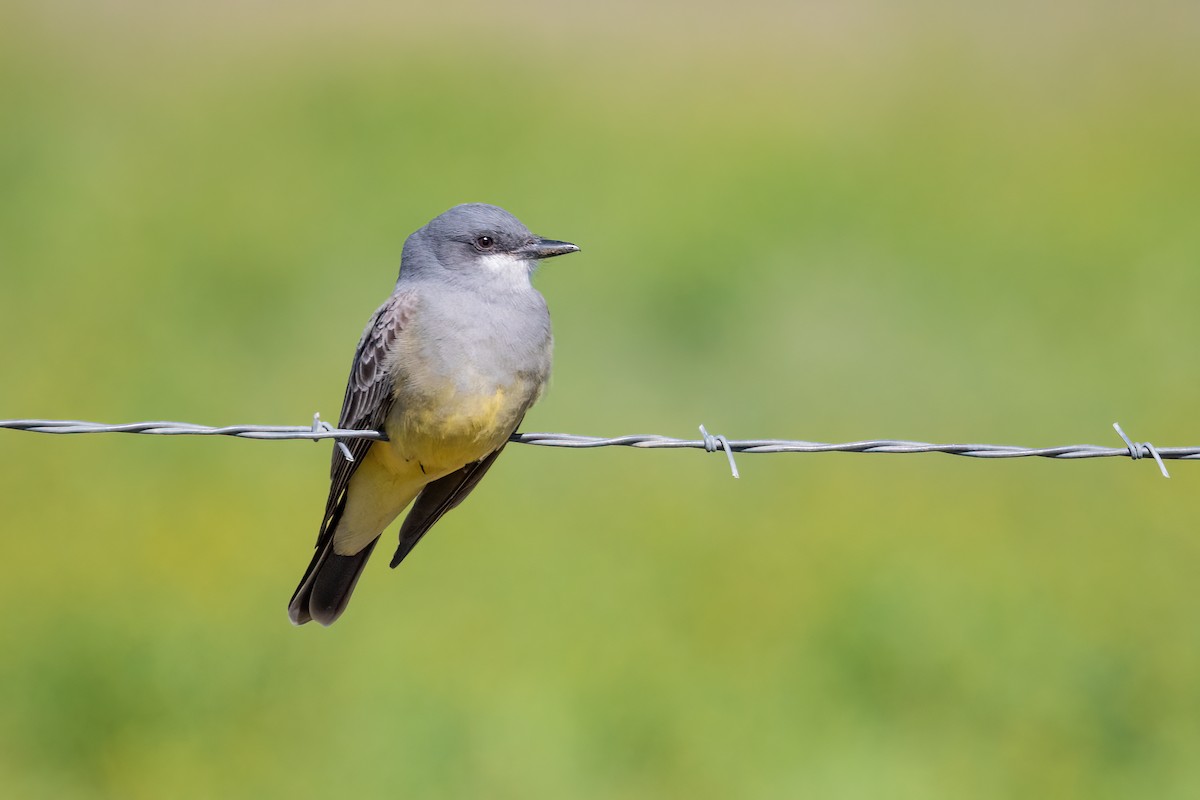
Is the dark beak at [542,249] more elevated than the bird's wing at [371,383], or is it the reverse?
A: the dark beak at [542,249]

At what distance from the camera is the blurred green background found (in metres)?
6.54

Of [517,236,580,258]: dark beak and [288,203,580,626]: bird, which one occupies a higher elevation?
[517,236,580,258]: dark beak

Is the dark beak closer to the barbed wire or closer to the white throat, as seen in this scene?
the white throat

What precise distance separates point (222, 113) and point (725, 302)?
214 inches

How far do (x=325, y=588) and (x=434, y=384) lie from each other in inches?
38.8

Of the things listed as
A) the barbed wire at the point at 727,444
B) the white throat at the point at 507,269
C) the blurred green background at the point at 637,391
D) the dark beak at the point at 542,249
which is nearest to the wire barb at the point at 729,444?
the barbed wire at the point at 727,444

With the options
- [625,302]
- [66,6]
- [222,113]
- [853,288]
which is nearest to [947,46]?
[853,288]

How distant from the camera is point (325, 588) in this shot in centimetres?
530

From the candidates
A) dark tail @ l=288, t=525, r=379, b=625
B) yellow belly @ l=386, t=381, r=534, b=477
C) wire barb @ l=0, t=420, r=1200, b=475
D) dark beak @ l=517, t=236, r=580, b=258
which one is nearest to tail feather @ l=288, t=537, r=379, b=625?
dark tail @ l=288, t=525, r=379, b=625

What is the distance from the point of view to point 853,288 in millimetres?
10984

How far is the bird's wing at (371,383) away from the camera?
16.1 feet

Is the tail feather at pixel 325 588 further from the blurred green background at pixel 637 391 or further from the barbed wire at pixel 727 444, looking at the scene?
the blurred green background at pixel 637 391

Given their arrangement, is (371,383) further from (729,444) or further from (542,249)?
(729,444)

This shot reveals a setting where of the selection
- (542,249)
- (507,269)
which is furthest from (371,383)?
(542,249)
